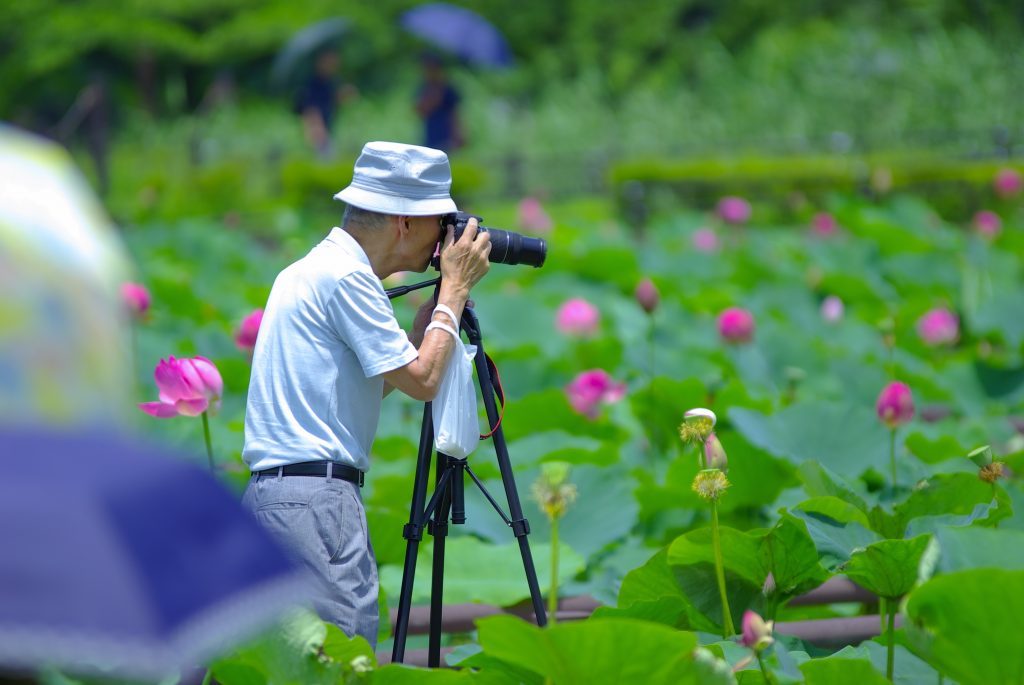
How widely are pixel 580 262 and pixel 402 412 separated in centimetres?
255

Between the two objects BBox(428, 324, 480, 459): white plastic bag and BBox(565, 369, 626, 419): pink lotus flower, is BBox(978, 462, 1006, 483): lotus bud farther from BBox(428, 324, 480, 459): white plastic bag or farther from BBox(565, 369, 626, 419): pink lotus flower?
BBox(565, 369, 626, 419): pink lotus flower

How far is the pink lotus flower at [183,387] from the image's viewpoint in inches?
80.4

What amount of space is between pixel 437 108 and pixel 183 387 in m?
7.88

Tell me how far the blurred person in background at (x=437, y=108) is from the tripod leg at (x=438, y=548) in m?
7.92

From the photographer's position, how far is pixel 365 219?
180 centimetres

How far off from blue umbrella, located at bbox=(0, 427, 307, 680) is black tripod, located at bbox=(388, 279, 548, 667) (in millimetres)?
992

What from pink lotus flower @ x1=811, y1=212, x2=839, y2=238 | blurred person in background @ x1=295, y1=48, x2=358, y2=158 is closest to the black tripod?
pink lotus flower @ x1=811, y1=212, x2=839, y2=238

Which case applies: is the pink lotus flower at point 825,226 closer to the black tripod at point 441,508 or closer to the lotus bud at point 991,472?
the lotus bud at point 991,472

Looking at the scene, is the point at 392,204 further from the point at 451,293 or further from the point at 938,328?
the point at 938,328

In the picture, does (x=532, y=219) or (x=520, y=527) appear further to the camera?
(x=532, y=219)

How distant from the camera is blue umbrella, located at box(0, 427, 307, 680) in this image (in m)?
0.72

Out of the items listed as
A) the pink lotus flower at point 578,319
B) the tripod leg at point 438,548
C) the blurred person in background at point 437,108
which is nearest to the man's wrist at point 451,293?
the tripod leg at point 438,548

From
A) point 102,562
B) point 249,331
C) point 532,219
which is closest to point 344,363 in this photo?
point 102,562

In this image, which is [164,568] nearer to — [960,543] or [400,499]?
[960,543]
